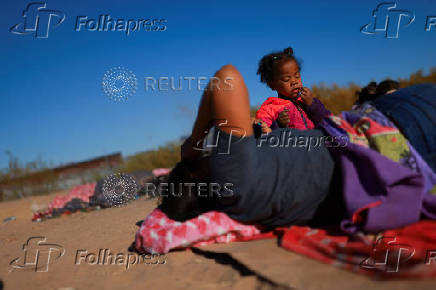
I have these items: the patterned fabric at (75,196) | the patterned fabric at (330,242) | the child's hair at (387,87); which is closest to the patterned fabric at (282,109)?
the child's hair at (387,87)

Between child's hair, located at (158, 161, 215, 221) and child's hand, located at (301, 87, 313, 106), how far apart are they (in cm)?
161

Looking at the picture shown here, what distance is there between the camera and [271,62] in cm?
412

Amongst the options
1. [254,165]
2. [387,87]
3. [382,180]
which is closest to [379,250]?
[382,180]

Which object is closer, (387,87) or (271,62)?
(387,87)

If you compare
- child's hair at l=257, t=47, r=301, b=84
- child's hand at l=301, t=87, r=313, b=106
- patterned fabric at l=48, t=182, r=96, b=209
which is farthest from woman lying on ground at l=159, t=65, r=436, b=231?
patterned fabric at l=48, t=182, r=96, b=209

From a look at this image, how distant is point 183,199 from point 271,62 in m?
2.31

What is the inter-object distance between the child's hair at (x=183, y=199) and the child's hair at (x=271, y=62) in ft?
6.56

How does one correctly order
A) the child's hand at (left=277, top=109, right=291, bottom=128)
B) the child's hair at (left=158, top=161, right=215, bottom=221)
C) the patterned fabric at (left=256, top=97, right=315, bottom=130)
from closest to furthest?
the child's hair at (left=158, top=161, right=215, bottom=221)
the child's hand at (left=277, top=109, right=291, bottom=128)
the patterned fabric at (left=256, top=97, right=315, bottom=130)

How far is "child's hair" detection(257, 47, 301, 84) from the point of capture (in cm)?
403

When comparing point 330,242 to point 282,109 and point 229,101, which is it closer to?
point 229,101

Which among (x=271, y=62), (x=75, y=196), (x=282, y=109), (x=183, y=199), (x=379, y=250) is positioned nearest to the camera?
(x=379, y=250)

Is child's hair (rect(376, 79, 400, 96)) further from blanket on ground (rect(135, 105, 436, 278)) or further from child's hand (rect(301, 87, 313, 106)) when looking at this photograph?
blanket on ground (rect(135, 105, 436, 278))

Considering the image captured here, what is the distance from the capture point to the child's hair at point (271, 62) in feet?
13.2

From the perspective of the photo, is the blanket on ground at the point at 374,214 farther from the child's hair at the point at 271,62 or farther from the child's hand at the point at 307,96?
the child's hair at the point at 271,62
